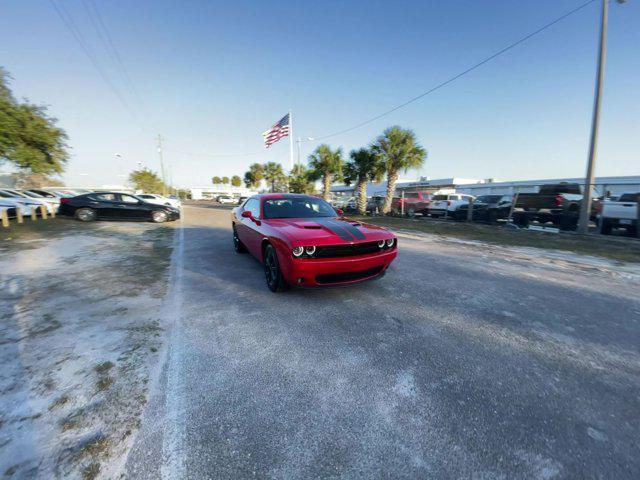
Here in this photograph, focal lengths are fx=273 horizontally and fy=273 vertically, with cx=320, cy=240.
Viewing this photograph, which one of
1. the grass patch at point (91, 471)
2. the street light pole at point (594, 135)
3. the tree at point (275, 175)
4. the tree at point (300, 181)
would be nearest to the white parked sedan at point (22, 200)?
the grass patch at point (91, 471)

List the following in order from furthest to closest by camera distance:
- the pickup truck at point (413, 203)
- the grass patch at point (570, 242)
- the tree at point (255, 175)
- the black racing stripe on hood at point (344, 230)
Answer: the tree at point (255, 175) → the pickup truck at point (413, 203) → the grass patch at point (570, 242) → the black racing stripe on hood at point (344, 230)

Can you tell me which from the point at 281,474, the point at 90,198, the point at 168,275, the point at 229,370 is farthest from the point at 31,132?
the point at 281,474

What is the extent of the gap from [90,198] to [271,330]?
13.8 metres

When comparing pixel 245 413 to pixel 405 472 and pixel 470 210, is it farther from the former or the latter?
pixel 470 210

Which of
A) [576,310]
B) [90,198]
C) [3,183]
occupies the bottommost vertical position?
[576,310]

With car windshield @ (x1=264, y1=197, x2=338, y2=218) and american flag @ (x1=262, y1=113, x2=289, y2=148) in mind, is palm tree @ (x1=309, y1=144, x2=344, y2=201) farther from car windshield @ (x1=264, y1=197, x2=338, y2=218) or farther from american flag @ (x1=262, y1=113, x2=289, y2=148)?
car windshield @ (x1=264, y1=197, x2=338, y2=218)

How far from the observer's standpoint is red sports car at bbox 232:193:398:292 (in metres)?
3.35

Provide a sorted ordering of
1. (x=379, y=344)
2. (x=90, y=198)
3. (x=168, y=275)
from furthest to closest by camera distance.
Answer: (x=90, y=198) → (x=168, y=275) → (x=379, y=344)

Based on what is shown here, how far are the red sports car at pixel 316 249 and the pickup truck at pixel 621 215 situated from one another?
10.6 metres

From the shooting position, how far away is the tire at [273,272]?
3807 mm

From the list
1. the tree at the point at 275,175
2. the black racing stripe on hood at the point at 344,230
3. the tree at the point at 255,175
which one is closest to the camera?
the black racing stripe on hood at the point at 344,230

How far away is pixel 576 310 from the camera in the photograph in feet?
11.6

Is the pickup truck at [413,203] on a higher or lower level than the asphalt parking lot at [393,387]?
higher

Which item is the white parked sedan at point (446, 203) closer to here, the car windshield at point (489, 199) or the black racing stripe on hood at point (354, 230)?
the car windshield at point (489, 199)
